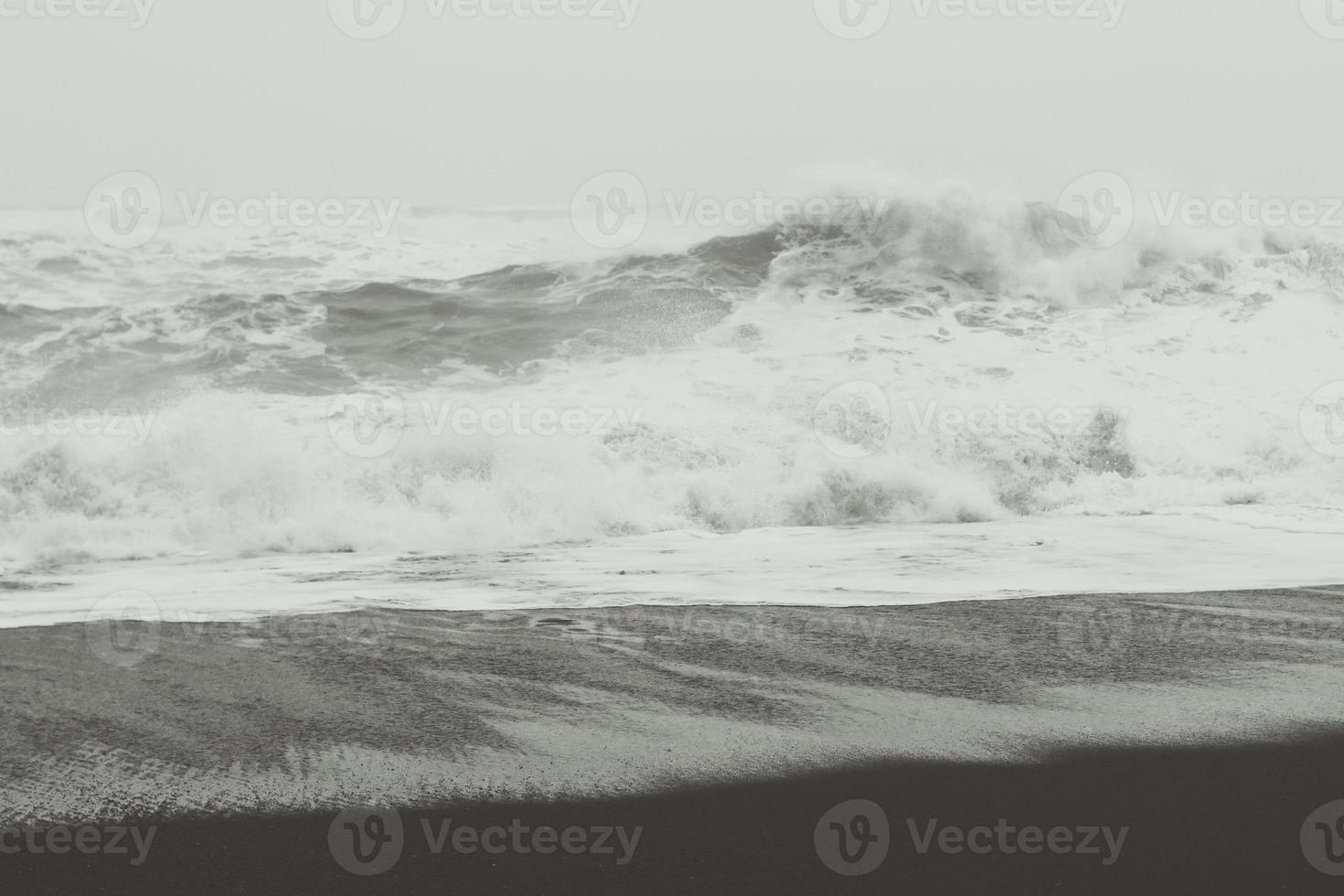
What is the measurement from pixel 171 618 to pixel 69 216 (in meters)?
13.9

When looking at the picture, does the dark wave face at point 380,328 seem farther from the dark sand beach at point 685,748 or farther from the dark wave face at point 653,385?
the dark sand beach at point 685,748

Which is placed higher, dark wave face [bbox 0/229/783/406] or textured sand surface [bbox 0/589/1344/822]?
dark wave face [bbox 0/229/783/406]

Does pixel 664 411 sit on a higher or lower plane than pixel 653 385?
lower

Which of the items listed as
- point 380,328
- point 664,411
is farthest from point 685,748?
point 380,328

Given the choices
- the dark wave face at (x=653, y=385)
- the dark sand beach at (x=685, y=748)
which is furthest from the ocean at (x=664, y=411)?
the dark sand beach at (x=685, y=748)

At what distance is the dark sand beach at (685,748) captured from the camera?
2.55 meters

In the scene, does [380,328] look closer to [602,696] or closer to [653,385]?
[653,385]

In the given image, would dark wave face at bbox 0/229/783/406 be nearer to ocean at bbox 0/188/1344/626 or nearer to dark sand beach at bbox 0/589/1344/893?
ocean at bbox 0/188/1344/626

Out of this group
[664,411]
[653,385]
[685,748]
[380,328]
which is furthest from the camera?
[380,328]

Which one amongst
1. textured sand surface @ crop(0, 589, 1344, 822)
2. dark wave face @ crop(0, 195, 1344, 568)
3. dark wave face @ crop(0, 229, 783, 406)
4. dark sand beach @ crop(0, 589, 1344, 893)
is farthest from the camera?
dark wave face @ crop(0, 229, 783, 406)

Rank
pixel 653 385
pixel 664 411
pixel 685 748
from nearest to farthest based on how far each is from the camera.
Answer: pixel 685 748
pixel 664 411
pixel 653 385

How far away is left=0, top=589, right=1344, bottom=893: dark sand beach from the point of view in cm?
255

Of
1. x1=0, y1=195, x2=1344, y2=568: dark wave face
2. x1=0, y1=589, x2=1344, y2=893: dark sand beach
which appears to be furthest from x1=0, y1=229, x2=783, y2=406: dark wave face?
x1=0, y1=589, x2=1344, y2=893: dark sand beach

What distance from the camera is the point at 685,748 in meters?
3.41
